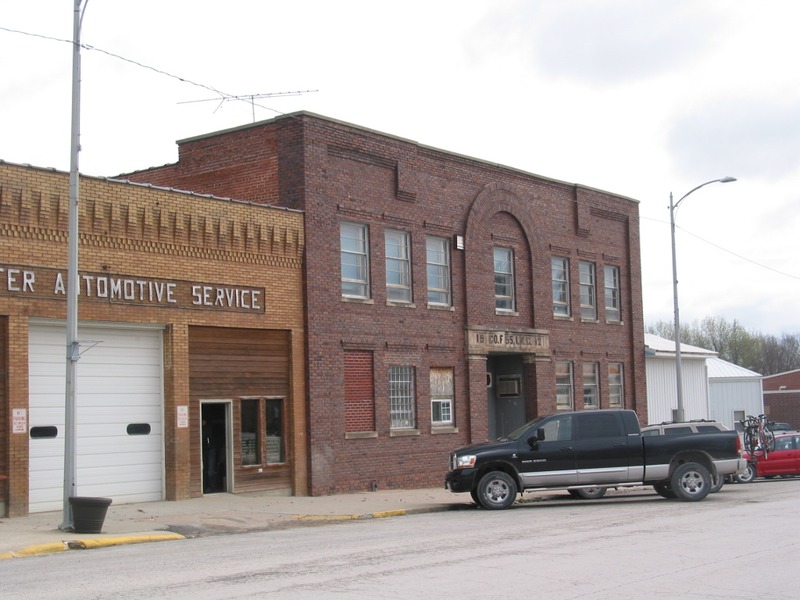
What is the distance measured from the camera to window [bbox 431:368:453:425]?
28562 mm

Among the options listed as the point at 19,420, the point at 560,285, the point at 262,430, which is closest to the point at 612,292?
the point at 560,285

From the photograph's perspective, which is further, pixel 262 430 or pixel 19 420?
pixel 262 430

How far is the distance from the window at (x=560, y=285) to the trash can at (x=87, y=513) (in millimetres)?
19793

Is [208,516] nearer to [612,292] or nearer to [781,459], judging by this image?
[781,459]

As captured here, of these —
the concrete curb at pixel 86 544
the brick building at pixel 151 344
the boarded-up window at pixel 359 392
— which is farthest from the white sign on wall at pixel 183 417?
the boarded-up window at pixel 359 392

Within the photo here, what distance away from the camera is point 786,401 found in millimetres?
71500

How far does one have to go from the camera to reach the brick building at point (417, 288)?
82.7 ft

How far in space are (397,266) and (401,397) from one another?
11.4 ft

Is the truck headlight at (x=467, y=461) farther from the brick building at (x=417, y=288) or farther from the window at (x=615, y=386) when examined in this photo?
the window at (x=615, y=386)

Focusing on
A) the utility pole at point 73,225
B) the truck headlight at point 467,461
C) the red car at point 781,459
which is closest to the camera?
the utility pole at point 73,225

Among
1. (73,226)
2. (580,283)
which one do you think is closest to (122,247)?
(73,226)

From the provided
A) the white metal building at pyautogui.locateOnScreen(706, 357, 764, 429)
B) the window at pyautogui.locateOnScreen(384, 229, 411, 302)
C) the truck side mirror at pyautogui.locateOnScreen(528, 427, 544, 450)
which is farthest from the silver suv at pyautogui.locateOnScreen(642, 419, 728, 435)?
the white metal building at pyautogui.locateOnScreen(706, 357, 764, 429)

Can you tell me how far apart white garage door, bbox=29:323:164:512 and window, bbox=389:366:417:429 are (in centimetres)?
724

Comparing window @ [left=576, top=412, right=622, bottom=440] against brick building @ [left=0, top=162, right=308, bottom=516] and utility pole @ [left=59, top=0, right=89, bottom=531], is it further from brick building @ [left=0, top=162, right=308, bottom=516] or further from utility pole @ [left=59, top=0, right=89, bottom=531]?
utility pole @ [left=59, top=0, right=89, bottom=531]
